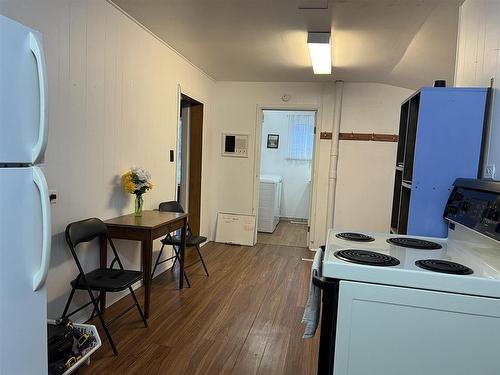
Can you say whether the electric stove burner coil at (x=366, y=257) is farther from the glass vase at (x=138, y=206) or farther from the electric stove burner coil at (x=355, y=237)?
the glass vase at (x=138, y=206)

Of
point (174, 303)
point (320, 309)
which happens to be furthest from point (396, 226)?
point (174, 303)

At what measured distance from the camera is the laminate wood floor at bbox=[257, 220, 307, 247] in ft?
19.2

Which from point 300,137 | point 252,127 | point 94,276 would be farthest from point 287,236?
point 94,276

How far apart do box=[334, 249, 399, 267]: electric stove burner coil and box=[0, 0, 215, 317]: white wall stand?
191 centimetres

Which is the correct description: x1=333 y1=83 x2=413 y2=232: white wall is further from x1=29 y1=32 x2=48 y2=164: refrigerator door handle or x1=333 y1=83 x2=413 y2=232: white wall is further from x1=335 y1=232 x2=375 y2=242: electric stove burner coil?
x1=29 y1=32 x2=48 y2=164: refrigerator door handle

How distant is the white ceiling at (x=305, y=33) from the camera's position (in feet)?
8.91

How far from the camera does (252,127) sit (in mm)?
5543

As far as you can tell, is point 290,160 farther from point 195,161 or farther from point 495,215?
point 495,215

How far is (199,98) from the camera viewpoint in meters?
4.94

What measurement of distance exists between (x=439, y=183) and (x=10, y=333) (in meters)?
2.18

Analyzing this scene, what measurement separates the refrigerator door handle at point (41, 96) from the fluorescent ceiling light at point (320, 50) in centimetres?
241

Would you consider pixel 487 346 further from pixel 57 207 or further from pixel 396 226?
pixel 57 207

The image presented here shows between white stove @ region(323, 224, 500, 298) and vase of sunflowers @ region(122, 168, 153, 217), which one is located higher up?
vase of sunflowers @ region(122, 168, 153, 217)

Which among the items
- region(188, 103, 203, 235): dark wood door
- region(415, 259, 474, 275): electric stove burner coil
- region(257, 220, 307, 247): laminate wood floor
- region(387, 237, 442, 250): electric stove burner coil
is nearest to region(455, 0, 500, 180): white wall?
region(387, 237, 442, 250): electric stove burner coil
